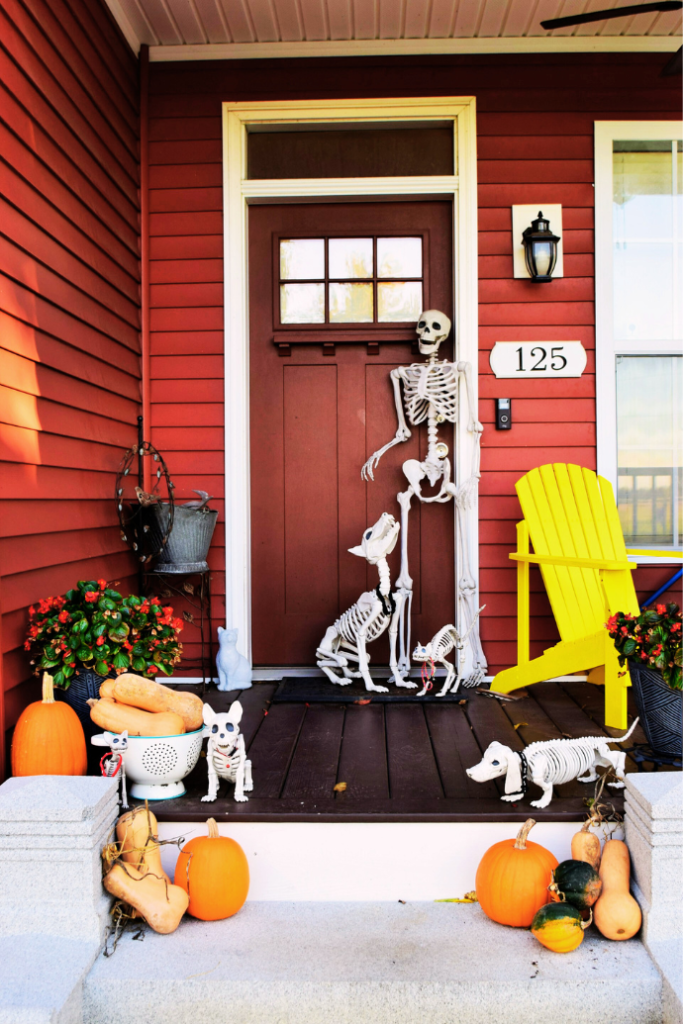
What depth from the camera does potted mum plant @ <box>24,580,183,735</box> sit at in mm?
2348

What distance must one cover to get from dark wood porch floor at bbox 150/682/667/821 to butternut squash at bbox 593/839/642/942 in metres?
0.17

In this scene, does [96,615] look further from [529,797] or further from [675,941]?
[675,941]

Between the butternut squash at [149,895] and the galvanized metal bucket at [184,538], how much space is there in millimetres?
1503

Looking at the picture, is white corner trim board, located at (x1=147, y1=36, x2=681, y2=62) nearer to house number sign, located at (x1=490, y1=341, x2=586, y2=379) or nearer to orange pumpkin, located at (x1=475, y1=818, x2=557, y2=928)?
house number sign, located at (x1=490, y1=341, x2=586, y2=379)

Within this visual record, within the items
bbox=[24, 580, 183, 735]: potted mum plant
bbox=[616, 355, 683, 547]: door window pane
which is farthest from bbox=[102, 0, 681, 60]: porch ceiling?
bbox=[24, 580, 183, 735]: potted mum plant

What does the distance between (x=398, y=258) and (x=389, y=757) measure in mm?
2469

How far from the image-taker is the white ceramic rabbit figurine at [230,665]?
3.48 m

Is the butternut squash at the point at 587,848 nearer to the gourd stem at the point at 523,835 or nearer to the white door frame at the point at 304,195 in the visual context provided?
the gourd stem at the point at 523,835

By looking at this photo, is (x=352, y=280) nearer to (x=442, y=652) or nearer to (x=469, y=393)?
(x=469, y=393)

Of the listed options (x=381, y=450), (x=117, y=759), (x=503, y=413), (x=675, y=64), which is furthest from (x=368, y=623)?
(x=675, y=64)

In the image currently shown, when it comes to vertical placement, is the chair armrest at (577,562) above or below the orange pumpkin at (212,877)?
above

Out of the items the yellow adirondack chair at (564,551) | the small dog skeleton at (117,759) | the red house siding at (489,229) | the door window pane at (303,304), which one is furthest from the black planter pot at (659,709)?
the door window pane at (303,304)

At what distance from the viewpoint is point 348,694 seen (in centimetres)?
323

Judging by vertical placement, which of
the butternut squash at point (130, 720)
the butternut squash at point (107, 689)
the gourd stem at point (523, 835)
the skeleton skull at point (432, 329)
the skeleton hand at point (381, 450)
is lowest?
the gourd stem at point (523, 835)
